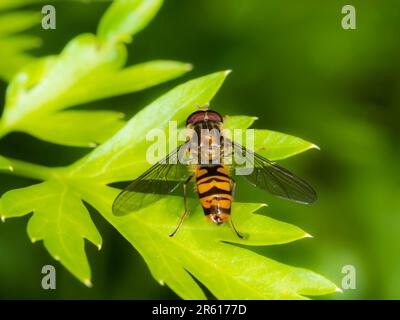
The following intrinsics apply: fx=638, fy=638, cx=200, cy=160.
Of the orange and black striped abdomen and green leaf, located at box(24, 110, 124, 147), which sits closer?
the orange and black striped abdomen

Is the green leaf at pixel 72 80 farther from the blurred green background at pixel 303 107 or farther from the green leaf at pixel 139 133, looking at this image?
the blurred green background at pixel 303 107

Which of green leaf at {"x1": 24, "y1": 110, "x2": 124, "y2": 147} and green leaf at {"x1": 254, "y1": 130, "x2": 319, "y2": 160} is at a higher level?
green leaf at {"x1": 24, "y1": 110, "x2": 124, "y2": 147}

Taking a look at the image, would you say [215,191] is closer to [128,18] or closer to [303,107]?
[128,18]

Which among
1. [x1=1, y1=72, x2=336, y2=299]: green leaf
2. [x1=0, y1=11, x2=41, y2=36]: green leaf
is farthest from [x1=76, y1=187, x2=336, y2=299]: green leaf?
[x1=0, y1=11, x2=41, y2=36]: green leaf

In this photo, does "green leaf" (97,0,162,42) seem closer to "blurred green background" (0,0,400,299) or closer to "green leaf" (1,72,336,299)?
"green leaf" (1,72,336,299)

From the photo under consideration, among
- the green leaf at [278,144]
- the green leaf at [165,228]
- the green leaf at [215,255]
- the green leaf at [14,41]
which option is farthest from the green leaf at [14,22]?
the green leaf at [278,144]
